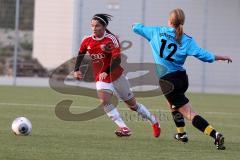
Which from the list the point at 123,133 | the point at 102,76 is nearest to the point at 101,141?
the point at 123,133

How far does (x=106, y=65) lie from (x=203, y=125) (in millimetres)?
2023

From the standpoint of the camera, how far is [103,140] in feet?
33.2

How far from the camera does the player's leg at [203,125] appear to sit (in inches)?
366

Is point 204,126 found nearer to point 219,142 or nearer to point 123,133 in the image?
point 219,142

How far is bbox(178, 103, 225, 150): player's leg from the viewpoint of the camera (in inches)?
366

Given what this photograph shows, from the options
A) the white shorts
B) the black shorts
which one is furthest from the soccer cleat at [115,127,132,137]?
the black shorts

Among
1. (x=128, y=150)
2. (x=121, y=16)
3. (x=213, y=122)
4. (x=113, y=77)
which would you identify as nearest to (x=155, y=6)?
(x=121, y=16)

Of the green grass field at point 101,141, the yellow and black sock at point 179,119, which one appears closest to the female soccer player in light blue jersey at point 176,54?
the yellow and black sock at point 179,119

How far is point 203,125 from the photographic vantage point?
9.56m

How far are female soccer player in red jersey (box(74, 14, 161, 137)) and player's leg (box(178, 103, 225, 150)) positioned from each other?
45.7 inches

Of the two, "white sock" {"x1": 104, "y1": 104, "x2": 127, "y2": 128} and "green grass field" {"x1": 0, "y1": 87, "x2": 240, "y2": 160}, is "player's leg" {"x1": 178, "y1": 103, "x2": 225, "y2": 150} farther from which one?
"white sock" {"x1": 104, "y1": 104, "x2": 127, "y2": 128}

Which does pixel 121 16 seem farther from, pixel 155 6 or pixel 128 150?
pixel 128 150

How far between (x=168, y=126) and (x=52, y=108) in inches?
157

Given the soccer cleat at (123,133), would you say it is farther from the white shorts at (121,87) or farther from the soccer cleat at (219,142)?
the soccer cleat at (219,142)
